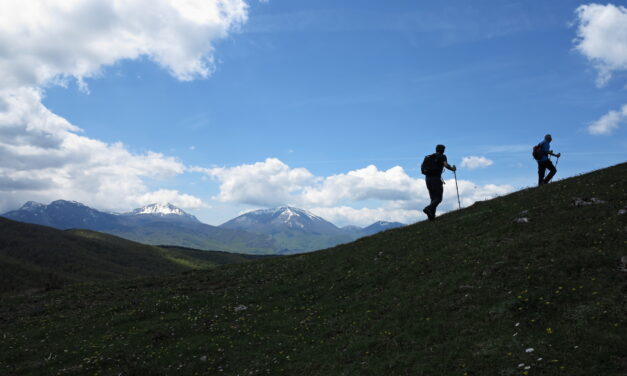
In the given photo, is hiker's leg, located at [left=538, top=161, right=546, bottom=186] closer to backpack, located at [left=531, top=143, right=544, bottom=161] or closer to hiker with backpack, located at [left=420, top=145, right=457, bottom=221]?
backpack, located at [left=531, top=143, right=544, bottom=161]

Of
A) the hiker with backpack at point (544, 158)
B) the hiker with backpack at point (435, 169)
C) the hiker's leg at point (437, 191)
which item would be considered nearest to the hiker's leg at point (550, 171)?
the hiker with backpack at point (544, 158)

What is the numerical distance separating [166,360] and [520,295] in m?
14.4

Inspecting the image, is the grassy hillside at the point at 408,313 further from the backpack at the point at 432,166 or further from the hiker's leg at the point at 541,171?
the backpack at the point at 432,166

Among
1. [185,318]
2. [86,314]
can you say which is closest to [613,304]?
[185,318]

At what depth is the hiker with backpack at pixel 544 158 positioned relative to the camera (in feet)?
99.2

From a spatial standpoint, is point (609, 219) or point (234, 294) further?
point (234, 294)

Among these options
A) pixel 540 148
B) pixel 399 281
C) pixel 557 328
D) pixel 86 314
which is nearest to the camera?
pixel 557 328

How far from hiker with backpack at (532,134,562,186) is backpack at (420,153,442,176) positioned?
31.8 feet

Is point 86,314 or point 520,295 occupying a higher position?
point 520,295

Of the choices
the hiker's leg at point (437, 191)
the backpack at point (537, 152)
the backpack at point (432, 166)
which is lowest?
the hiker's leg at point (437, 191)

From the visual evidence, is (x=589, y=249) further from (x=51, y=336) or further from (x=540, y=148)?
(x=51, y=336)

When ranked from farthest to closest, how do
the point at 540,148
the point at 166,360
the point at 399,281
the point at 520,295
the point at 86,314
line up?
the point at 540,148, the point at 86,314, the point at 399,281, the point at 166,360, the point at 520,295

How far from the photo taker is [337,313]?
18031 mm

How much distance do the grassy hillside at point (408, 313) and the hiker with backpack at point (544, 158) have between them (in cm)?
223
